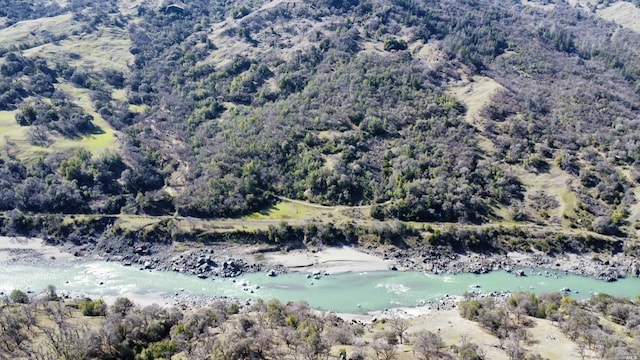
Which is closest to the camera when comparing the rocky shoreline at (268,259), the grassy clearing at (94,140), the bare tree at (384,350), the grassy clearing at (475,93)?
the bare tree at (384,350)

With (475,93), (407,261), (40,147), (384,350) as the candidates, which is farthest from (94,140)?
(475,93)

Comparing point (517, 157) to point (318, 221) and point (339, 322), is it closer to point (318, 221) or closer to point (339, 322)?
point (318, 221)

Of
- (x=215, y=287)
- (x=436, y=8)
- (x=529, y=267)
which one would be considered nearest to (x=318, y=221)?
(x=215, y=287)

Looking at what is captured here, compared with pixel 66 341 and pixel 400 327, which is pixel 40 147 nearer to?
pixel 66 341

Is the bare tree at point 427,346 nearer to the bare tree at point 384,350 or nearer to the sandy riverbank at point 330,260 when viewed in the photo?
the bare tree at point 384,350

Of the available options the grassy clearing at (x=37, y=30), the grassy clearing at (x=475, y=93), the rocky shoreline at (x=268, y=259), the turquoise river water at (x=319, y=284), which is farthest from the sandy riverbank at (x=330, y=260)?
the grassy clearing at (x=37, y=30)

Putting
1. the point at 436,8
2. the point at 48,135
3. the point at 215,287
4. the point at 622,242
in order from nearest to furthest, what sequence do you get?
the point at 215,287, the point at 622,242, the point at 48,135, the point at 436,8

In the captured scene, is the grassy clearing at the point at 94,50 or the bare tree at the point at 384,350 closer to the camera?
the bare tree at the point at 384,350
